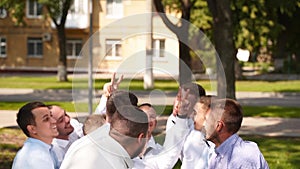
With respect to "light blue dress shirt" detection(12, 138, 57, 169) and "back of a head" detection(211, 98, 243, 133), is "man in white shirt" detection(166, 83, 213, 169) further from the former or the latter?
"light blue dress shirt" detection(12, 138, 57, 169)

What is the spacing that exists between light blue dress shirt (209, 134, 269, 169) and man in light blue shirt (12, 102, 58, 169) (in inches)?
47.9

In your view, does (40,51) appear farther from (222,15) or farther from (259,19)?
(222,15)

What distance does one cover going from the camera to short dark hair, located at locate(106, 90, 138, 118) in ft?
11.7

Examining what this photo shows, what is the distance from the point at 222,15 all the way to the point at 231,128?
1095 centimetres

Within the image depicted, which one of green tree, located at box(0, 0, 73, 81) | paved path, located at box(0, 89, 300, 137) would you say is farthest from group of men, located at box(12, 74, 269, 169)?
green tree, located at box(0, 0, 73, 81)

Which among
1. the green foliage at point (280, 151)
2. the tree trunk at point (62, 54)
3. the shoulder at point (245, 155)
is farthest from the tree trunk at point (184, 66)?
the tree trunk at point (62, 54)

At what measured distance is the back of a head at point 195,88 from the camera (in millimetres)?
4441

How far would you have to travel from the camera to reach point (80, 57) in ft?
12.1

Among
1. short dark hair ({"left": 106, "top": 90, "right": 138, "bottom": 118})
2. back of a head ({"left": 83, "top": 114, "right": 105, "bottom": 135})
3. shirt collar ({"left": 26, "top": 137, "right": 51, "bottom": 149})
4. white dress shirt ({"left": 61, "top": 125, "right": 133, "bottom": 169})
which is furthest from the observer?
shirt collar ({"left": 26, "top": 137, "right": 51, "bottom": 149})

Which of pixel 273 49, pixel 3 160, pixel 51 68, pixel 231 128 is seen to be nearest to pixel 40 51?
pixel 51 68

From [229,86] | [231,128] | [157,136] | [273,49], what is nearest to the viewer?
[157,136]

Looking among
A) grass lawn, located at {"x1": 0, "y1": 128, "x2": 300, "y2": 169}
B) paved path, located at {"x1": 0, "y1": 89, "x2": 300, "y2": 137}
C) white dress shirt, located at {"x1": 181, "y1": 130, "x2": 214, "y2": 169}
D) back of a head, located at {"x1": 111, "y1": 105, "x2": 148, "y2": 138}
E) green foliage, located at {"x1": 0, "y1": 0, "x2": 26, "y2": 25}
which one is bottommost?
paved path, located at {"x1": 0, "y1": 89, "x2": 300, "y2": 137}

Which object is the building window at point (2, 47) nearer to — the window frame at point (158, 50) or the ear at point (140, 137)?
the window frame at point (158, 50)

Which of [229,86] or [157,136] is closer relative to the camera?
[157,136]
